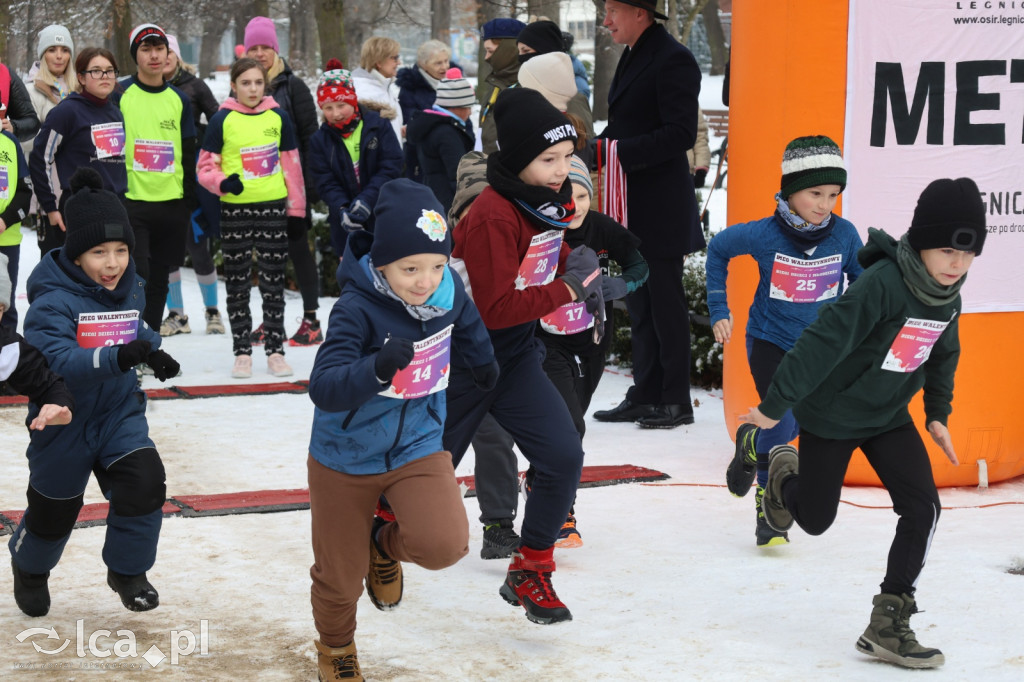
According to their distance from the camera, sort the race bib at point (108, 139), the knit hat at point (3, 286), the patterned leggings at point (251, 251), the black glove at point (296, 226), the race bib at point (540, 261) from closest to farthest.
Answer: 1. the knit hat at point (3, 286)
2. the race bib at point (540, 261)
3. the race bib at point (108, 139)
4. the patterned leggings at point (251, 251)
5. the black glove at point (296, 226)

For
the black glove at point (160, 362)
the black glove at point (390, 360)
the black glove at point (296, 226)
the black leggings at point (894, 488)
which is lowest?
the black leggings at point (894, 488)

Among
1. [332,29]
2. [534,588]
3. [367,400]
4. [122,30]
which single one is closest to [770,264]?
[534,588]

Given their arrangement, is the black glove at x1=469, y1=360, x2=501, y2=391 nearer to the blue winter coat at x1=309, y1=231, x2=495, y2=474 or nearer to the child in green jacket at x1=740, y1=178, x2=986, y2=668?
the blue winter coat at x1=309, y1=231, x2=495, y2=474

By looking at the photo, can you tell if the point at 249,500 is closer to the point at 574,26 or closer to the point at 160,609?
the point at 160,609

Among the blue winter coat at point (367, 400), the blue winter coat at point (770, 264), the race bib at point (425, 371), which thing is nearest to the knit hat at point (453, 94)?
the blue winter coat at point (770, 264)

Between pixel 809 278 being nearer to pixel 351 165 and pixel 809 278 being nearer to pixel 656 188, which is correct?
pixel 656 188

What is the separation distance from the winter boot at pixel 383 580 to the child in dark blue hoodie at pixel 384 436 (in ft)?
1.53

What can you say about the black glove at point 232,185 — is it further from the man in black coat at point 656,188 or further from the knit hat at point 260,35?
the man in black coat at point 656,188

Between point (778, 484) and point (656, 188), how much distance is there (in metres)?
2.87

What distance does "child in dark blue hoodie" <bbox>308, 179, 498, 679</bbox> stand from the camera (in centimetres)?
387

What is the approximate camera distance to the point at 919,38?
19.5 feet

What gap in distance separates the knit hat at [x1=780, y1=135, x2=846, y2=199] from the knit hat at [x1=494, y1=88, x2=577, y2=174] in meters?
1.06

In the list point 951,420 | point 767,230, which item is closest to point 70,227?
point 767,230

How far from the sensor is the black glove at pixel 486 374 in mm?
4238
